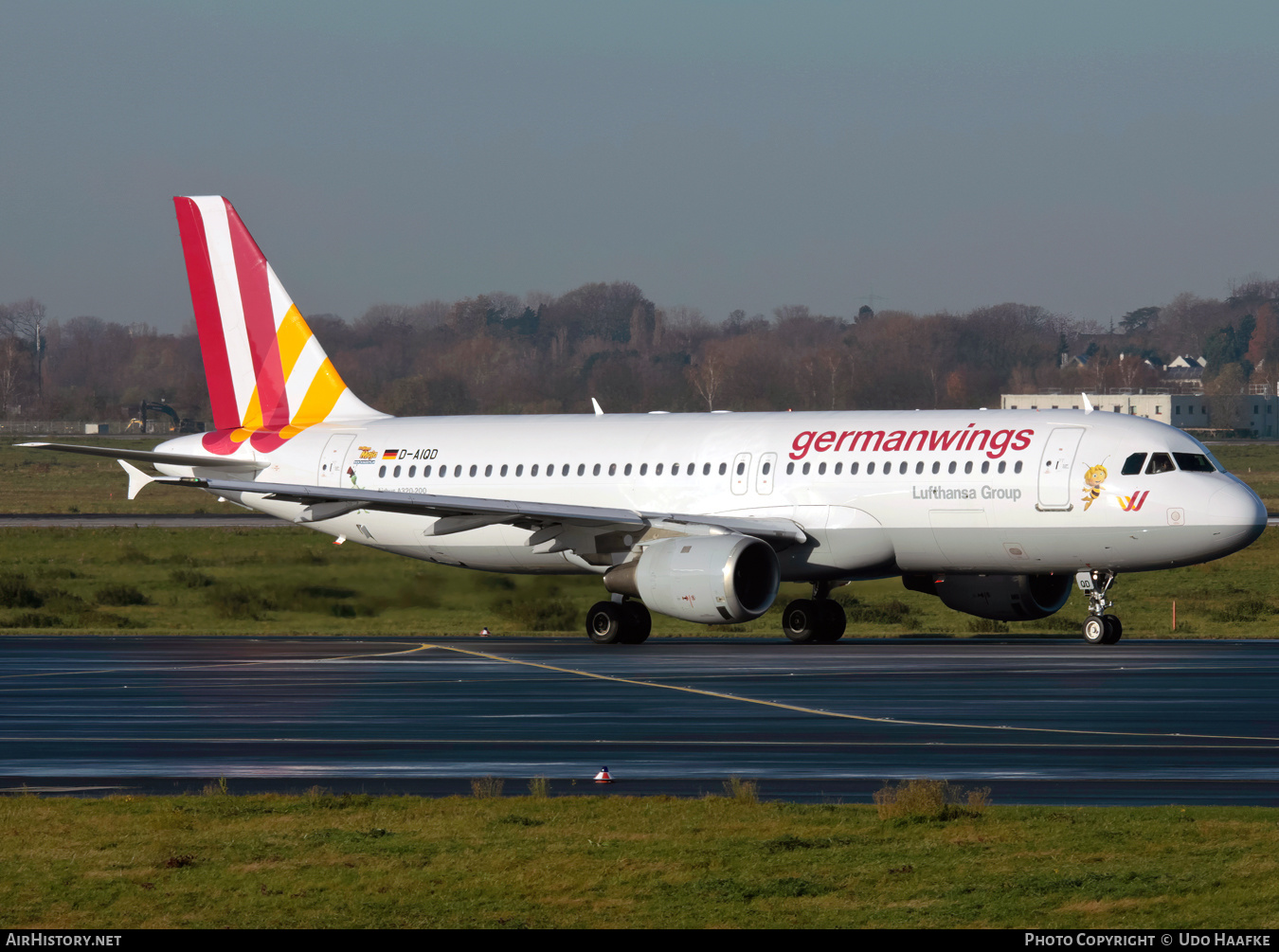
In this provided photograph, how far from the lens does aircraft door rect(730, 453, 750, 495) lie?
3862cm

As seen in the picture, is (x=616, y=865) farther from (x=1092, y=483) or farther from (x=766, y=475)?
(x=766, y=475)

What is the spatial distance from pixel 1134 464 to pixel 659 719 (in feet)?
48.2

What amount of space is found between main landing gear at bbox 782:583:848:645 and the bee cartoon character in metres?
5.71

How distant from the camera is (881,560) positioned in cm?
3712

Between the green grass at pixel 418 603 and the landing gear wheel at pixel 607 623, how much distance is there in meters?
4.40

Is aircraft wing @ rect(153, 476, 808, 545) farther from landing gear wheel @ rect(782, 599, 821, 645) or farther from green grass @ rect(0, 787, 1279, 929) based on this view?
green grass @ rect(0, 787, 1279, 929)

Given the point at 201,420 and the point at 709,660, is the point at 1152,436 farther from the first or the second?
the point at 201,420

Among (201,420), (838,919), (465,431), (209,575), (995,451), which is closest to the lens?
(838,919)

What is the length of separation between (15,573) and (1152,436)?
33795mm

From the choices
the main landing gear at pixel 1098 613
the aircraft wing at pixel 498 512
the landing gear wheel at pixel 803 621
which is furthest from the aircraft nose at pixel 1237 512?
the landing gear wheel at pixel 803 621

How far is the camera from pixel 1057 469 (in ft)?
117

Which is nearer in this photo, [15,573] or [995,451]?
[995,451]

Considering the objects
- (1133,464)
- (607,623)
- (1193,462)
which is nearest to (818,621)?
(607,623)
